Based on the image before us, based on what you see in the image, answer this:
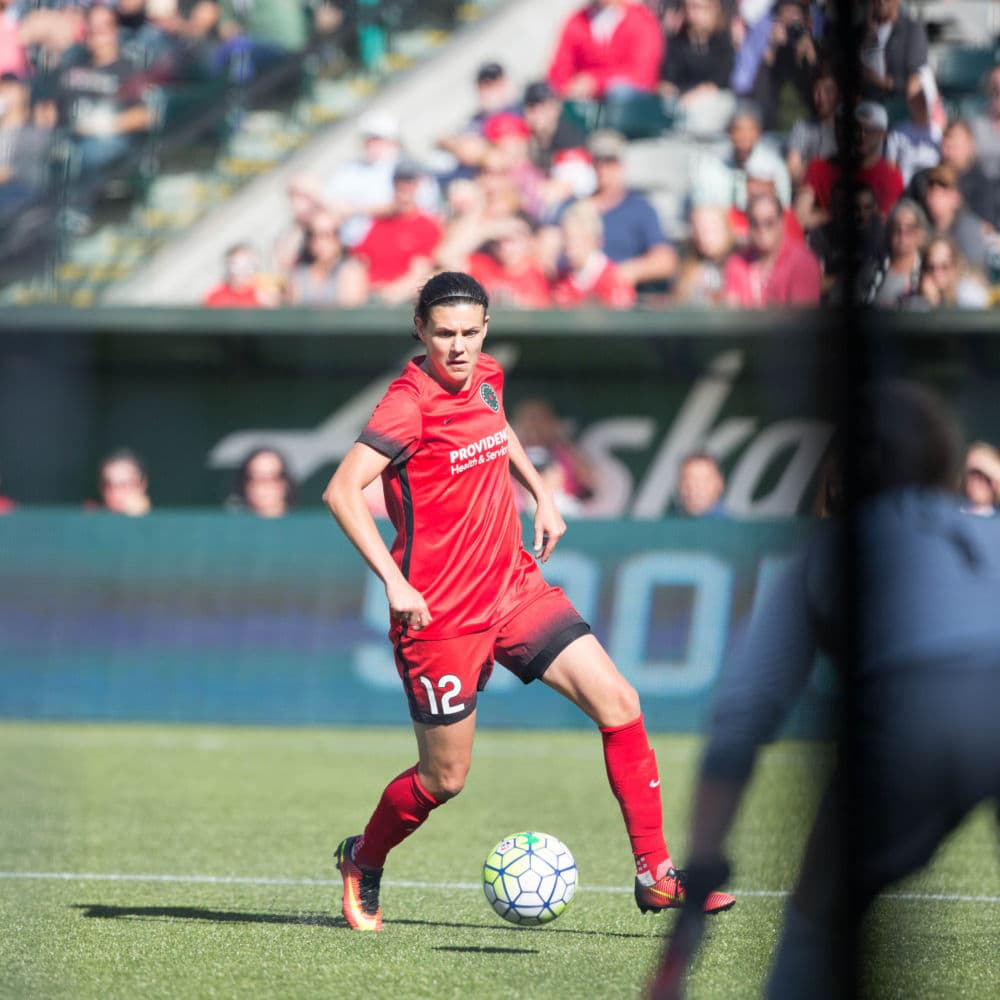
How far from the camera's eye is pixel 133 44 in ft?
47.3

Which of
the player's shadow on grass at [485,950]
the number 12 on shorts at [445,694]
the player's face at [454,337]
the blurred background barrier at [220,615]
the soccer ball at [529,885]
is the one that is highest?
the player's face at [454,337]

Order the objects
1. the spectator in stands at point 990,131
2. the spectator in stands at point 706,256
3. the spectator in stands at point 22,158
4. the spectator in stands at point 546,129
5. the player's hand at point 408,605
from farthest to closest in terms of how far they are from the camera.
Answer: the spectator in stands at point 22,158, the spectator in stands at point 546,129, the spectator in stands at point 706,256, the spectator in stands at point 990,131, the player's hand at point 408,605

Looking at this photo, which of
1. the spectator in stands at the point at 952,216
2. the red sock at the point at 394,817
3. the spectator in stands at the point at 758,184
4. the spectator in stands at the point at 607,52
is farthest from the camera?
the spectator in stands at the point at 607,52

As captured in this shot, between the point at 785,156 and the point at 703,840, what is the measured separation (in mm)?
8905

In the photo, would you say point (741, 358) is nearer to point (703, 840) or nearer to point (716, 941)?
point (716, 941)

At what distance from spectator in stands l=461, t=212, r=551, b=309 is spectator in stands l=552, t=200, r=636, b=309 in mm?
196

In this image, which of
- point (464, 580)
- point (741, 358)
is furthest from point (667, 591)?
point (464, 580)

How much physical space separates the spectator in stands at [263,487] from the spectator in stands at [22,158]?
331cm

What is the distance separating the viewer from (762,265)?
11.2 meters

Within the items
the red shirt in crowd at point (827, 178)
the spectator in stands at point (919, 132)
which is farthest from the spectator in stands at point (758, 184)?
the red shirt in crowd at point (827, 178)

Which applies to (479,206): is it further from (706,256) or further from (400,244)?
(706,256)

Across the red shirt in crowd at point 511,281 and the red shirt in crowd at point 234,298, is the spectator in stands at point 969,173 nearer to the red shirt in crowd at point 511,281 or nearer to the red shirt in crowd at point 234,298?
the red shirt in crowd at point 511,281

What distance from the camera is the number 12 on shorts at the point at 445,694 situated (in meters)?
4.89

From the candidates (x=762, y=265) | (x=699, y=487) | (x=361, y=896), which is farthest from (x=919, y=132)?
(x=361, y=896)
